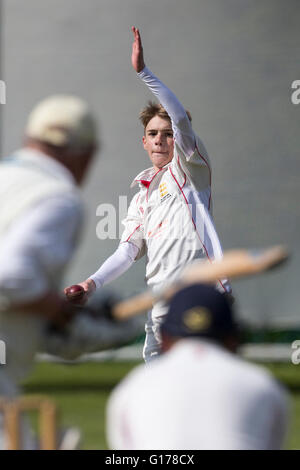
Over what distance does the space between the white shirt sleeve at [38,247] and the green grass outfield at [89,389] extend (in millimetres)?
3876

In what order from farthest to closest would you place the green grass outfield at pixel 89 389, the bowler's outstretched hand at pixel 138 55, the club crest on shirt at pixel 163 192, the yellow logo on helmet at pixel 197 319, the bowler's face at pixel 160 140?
the green grass outfield at pixel 89 389 → the bowler's face at pixel 160 140 → the club crest on shirt at pixel 163 192 → the bowler's outstretched hand at pixel 138 55 → the yellow logo on helmet at pixel 197 319

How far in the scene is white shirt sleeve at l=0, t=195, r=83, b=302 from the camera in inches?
108

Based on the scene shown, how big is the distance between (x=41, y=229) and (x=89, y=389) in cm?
848

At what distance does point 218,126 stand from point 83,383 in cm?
333

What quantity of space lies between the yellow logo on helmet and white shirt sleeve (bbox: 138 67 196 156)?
2602 mm

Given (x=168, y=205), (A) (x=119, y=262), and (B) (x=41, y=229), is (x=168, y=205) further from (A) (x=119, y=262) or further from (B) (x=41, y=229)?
(B) (x=41, y=229)

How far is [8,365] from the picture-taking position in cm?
294

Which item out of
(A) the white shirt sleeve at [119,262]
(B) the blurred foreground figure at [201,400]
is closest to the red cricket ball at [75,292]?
(A) the white shirt sleeve at [119,262]

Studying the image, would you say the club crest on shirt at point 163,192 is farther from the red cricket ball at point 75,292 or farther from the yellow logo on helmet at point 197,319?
Result: the yellow logo on helmet at point 197,319

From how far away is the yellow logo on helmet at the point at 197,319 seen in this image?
8.38ft

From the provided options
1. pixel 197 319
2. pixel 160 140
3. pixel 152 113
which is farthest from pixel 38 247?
pixel 152 113

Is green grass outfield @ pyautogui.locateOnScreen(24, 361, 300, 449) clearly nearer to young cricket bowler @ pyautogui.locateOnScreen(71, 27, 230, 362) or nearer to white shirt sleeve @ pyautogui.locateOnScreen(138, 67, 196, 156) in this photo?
young cricket bowler @ pyautogui.locateOnScreen(71, 27, 230, 362)

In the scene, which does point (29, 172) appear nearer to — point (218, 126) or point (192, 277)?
point (192, 277)
